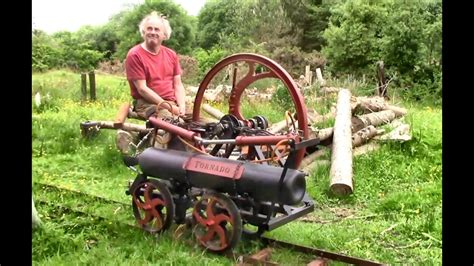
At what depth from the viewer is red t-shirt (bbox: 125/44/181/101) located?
614cm

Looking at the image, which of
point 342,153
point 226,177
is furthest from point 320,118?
point 226,177

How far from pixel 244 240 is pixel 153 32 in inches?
104

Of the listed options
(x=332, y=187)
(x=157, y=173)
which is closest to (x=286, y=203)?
(x=157, y=173)

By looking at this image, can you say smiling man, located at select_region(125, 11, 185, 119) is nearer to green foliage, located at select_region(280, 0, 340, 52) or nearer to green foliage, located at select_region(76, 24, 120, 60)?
green foliage, located at select_region(280, 0, 340, 52)

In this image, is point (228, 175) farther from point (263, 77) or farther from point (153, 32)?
point (153, 32)

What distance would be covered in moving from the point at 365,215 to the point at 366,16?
15479 mm

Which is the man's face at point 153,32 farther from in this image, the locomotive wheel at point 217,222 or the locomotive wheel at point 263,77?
the locomotive wheel at point 217,222

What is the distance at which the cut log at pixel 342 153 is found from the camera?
259 inches

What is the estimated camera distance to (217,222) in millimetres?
4539

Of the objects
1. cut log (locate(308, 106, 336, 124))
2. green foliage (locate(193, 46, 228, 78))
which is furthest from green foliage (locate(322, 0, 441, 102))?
cut log (locate(308, 106, 336, 124))

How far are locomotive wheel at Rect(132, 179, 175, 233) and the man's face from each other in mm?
1825

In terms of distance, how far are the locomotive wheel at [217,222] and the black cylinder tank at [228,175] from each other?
0.42 feet
